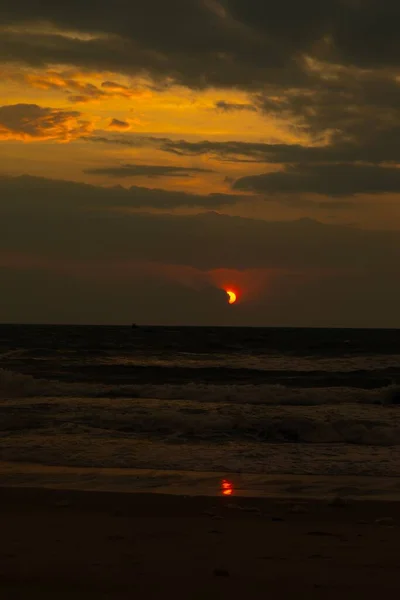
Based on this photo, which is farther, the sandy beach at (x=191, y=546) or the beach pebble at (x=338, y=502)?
the beach pebble at (x=338, y=502)

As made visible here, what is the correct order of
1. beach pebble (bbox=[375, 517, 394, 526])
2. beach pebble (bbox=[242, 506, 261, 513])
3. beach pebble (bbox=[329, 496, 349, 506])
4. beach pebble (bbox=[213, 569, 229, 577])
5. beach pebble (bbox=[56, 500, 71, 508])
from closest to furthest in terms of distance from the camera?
1. beach pebble (bbox=[213, 569, 229, 577])
2. beach pebble (bbox=[375, 517, 394, 526])
3. beach pebble (bbox=[242, 506, 261, 513])
4. beach pebble (bbox=[56, 500, 71, 508])
5. beach pebble (bbox=[329, 496, 349, 506])

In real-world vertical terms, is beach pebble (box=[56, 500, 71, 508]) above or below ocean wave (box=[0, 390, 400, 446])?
above

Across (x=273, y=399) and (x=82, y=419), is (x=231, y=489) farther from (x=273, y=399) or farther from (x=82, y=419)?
(x=273, y=399)

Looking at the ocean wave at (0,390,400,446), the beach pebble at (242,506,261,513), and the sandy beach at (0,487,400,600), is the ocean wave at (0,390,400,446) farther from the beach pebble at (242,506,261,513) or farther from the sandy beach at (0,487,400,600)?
the beach pebble at (242,506,261,513)

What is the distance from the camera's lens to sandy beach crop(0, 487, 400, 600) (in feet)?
17.7

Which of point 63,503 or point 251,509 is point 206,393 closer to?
point 63,503

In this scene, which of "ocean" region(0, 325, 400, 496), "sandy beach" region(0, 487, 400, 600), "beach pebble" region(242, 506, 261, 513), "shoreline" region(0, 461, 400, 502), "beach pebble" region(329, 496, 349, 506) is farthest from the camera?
"ocean" region(0, 325, 400, 496)

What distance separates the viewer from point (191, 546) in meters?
6.58

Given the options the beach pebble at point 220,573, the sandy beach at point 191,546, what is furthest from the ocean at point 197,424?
the beach pebble at point 220,573

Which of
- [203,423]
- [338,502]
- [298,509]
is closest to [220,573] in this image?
[298,509]

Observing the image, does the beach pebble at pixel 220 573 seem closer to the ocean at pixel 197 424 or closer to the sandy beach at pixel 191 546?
the sandy beach at pixel 191 546

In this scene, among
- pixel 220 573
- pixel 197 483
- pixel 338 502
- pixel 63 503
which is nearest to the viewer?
pixel 220 573

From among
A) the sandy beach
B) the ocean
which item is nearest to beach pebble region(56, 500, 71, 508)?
the sandy beach

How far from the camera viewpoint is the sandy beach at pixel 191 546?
538 centimetres
